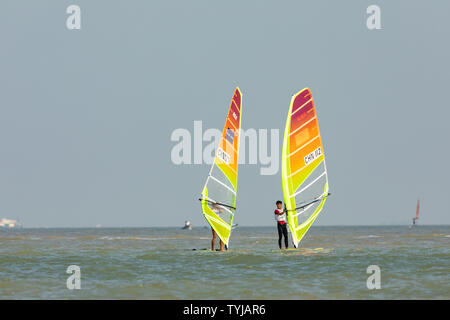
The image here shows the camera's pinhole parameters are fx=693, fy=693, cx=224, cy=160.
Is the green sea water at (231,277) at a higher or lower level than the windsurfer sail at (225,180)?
lower

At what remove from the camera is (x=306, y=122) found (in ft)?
78.4

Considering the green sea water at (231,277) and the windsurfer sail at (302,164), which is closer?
the green sea water at (231,277)

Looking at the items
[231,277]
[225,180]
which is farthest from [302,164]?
[231,277]

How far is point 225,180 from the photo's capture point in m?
23.8

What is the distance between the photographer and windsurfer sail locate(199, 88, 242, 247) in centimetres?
2339

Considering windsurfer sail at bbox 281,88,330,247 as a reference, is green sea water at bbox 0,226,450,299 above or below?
below

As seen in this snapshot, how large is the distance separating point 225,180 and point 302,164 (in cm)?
269

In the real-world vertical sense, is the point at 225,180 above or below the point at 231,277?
above

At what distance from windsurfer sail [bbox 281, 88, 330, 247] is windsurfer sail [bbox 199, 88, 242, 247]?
1.88m

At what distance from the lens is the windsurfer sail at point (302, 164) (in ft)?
76.4

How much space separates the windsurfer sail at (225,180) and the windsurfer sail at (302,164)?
1881mm

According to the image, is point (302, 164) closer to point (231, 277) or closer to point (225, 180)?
point (225, 180)

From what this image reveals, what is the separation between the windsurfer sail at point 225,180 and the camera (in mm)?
23391

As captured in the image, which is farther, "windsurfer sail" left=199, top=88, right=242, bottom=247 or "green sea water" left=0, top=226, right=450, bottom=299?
"windsurfer sail" left=199, top=88, right=242, bottom=247
